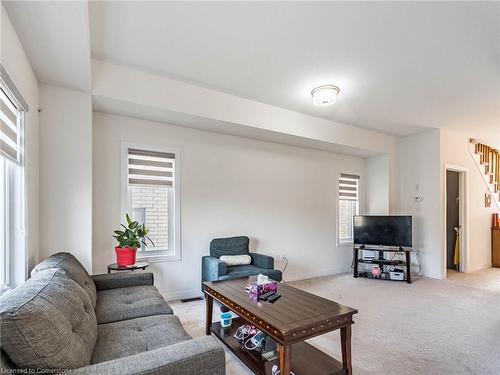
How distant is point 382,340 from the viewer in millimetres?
2760

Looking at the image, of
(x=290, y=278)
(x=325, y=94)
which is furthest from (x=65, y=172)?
(x=290, y=278)

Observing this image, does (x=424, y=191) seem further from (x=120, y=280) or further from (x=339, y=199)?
(x=120, y=280)

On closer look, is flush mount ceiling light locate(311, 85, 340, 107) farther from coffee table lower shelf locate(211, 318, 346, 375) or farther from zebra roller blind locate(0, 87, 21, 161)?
zebra roller blind locate(0, 87, 21, 161)

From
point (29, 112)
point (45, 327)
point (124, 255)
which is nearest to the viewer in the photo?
point (45, 327)

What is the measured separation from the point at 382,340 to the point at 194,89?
11.0ft

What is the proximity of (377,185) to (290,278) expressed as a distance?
2.60 metres

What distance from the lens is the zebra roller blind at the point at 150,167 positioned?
12.4ft

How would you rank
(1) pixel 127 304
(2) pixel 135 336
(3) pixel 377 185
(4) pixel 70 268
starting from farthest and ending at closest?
(3) pixel 377 185, (1) pixel 127 304, (4) pixel 70 268, (2) pixel 135 336

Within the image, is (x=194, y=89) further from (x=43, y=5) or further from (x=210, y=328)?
(x=210, y=328)

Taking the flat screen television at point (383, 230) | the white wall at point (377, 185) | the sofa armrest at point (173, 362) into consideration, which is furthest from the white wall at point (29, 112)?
the white wall at point (377, 185)

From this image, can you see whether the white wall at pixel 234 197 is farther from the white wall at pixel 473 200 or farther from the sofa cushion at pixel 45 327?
the sofa cushion at pixel 45 327

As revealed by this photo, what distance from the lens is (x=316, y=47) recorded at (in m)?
2.69

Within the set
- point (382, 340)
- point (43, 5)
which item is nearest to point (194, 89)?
point (43, 5)

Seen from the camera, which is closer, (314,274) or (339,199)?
(314,274)
